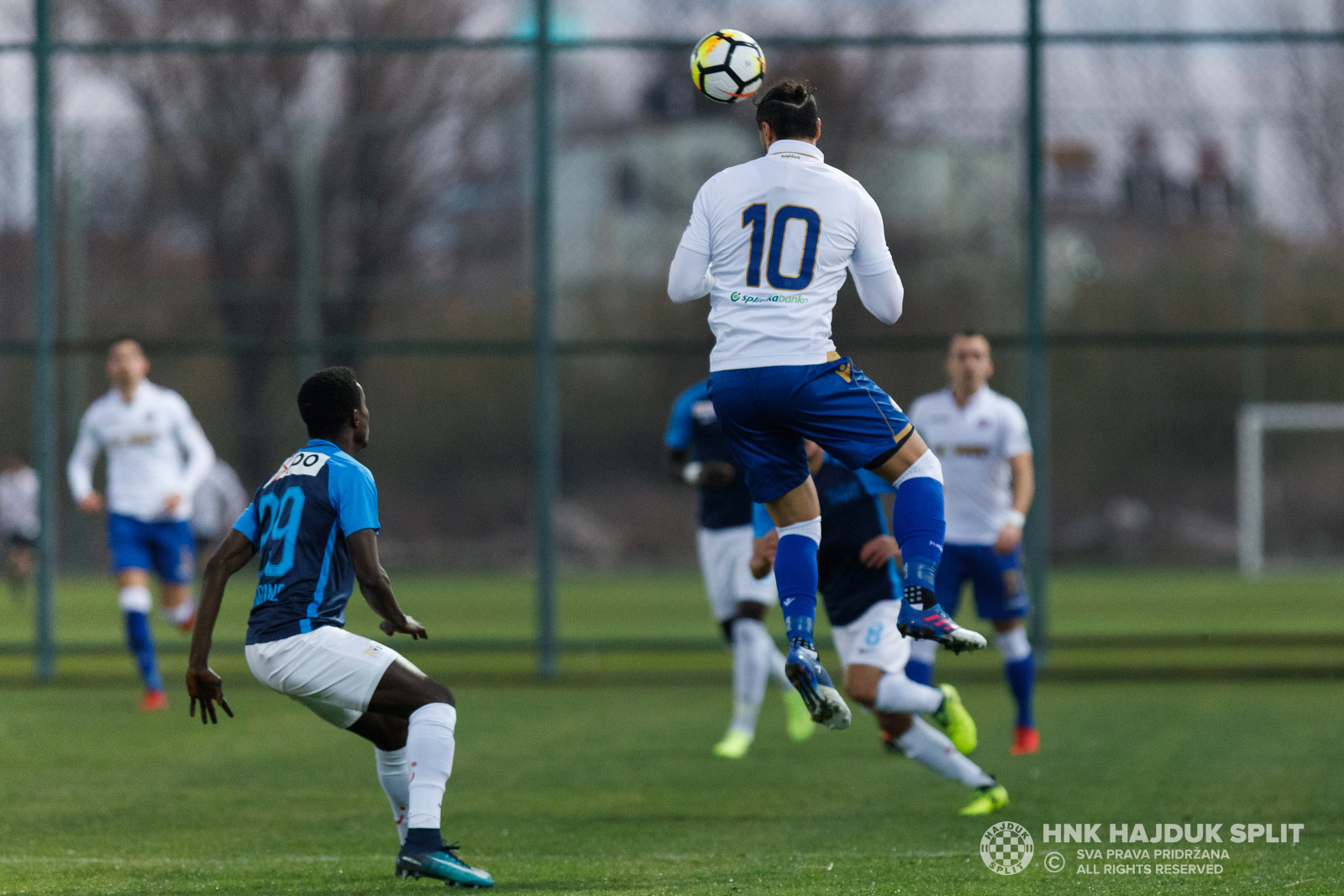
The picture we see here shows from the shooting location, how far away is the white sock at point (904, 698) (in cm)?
636

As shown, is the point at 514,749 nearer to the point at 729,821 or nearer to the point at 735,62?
the point at 729,821

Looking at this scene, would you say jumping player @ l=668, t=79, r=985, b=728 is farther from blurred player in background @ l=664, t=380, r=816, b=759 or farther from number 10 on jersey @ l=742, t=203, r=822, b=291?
blurred player in background @ l=664, t=380, r=816, b=759

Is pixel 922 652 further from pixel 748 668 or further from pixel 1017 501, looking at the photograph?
pixel 748 668

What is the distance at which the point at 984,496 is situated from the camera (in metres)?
8.36

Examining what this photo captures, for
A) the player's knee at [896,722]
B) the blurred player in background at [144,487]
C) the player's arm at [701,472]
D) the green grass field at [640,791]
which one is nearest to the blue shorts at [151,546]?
the blurred player in background at [144,487]

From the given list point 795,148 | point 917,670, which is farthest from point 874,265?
point 917,670

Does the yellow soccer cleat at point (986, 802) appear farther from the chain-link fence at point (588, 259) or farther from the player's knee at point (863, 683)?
the chain-link fence at point (588, 259)

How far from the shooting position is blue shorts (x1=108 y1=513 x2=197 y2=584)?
34.5 feet

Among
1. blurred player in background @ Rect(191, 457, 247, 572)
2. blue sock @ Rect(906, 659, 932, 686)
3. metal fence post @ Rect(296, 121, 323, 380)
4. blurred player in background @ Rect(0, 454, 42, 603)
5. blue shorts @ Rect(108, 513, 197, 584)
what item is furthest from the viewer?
metal fence post @ Rect(296, 121, 323, 380)

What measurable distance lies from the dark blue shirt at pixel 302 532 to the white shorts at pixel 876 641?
7.89ft

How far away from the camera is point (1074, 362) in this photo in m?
27.1

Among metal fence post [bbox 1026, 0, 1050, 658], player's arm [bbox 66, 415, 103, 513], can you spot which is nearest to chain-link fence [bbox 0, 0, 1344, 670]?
metal fence post [bbox 1026, 0, 1050, 658]

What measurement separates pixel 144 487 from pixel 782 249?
6.56m

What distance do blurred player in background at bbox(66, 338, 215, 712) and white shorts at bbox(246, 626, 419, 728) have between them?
5.76 meters
